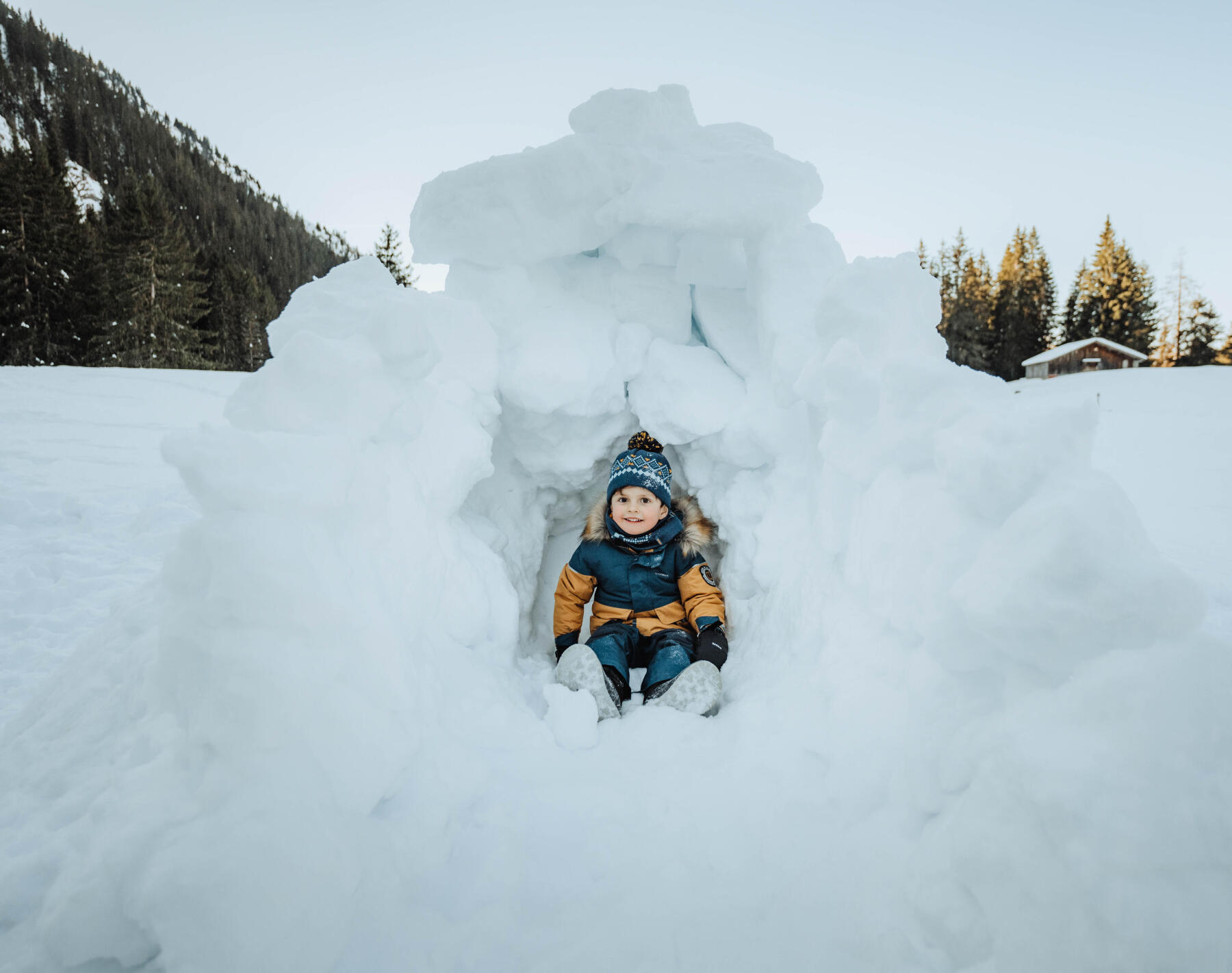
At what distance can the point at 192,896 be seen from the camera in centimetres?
98

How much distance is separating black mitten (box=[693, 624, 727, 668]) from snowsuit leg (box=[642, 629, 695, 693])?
0.06m

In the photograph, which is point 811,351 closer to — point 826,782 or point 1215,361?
point 826,782

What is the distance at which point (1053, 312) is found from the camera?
26312 millimetres

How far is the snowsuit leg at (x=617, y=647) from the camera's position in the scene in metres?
2.54

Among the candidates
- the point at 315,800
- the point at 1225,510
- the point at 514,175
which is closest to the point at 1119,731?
the point at 315,800

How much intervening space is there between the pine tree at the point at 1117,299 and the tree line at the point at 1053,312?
31 mm

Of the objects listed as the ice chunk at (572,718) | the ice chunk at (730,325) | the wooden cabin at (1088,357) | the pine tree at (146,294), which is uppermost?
the pine tree at (146,294)

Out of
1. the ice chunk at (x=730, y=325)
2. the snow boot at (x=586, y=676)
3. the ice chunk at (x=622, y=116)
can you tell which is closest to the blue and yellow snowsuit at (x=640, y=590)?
the snow boot at (x=586, y=676)

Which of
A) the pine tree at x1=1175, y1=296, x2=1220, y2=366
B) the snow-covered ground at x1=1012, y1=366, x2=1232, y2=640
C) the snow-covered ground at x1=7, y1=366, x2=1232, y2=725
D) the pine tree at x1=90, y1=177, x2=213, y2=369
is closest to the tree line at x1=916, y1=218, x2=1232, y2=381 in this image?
the pine tree at x1=1175, y1=296, x2=1220, y2=366

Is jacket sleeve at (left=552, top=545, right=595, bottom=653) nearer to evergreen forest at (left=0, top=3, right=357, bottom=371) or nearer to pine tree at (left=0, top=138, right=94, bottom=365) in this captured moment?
evergreen forest at (left=0, top=3, right=357, bottom=371)

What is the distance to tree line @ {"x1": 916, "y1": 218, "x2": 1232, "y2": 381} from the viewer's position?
23.5 m

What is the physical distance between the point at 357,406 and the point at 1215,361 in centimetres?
3525

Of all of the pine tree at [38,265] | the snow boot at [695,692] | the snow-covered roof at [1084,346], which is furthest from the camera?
the snow-covered roof at [1084,346]

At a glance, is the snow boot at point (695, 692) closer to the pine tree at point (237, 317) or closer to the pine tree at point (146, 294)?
the pine tree at point (146, 294)
